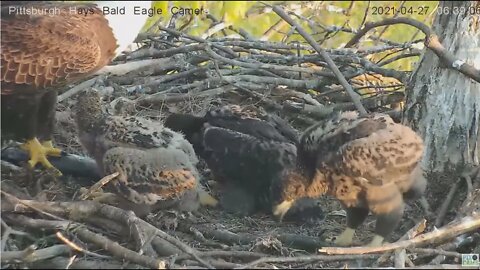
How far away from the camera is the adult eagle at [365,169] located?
3.86m

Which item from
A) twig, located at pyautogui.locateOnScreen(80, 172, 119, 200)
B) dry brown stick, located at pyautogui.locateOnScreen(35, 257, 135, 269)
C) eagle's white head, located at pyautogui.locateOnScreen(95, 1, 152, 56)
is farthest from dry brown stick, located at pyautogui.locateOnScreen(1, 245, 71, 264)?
eagle's white head, located at pyautogui.locateOnScreen(95, 1, 152, 56)

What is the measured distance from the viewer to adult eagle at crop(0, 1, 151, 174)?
4.29 metres

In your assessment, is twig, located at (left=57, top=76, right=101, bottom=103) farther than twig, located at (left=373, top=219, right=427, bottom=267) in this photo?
Yes

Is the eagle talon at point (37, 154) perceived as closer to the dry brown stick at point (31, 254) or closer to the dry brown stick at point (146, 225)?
the dry brown stick at point (146, 225)

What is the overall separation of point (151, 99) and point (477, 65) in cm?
226

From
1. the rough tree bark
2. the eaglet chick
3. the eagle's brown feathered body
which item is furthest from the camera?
the rough tree bark

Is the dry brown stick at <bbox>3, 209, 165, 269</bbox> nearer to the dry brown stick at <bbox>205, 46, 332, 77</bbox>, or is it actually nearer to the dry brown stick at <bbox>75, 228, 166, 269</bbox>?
the dry brown stick at <bbox>75, 228, 166, 269</bbox>

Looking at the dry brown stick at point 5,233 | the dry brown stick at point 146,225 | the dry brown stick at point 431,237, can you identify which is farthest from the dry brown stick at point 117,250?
the dry brown stick at point 431,237

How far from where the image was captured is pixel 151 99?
18.0ft

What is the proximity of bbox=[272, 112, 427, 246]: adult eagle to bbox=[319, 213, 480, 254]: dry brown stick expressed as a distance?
293 mm

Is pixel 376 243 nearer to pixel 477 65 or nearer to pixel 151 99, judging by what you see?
pixel 477 65

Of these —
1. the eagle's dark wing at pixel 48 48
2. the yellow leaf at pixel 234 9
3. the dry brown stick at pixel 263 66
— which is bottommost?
the dry brown stick at pixel 263 66

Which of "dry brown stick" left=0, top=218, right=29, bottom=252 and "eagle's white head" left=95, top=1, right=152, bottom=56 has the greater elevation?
"eagle's white head" left=95, top=1, right=152, bottom=56

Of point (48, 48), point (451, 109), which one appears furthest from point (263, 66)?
point (48, 48)
